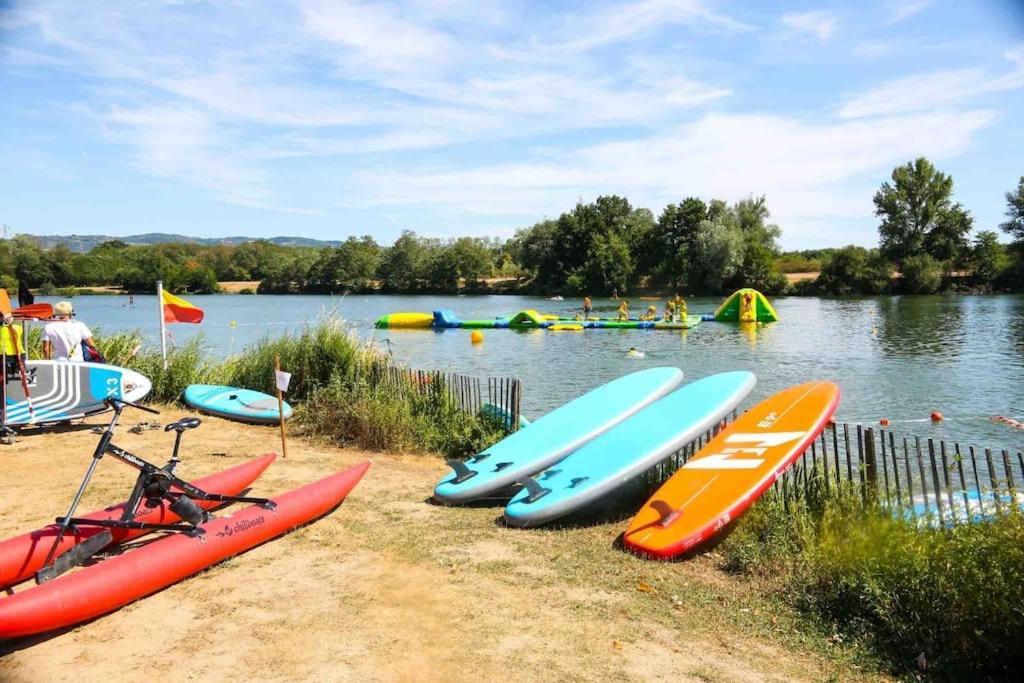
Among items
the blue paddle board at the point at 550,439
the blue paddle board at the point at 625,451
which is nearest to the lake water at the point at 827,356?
the blue paddle board at the point at 550,439

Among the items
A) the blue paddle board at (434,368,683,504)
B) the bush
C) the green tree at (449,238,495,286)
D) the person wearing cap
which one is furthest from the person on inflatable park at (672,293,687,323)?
the green tree at (449,238,495,286)

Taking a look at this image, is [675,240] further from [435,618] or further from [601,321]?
[435,618]

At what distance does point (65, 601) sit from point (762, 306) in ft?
116

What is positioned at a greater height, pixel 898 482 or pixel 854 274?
pixel 854 274

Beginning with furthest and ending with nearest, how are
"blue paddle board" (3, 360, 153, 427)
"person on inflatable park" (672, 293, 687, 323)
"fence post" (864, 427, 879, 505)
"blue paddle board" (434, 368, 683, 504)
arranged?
"person on inflatable park" (672, 293, 687, 323), "blue paddle board" (3, 360, 153, 427), "blue paddle board" (434, 368, 683, 504), "fence post" (864, 427, 879, 505)

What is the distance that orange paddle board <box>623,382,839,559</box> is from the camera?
219 inches

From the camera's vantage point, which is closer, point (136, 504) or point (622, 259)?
point (136, 504)

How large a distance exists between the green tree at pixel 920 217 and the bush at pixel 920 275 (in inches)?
80.7

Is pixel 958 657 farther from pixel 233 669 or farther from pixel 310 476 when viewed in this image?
pixel 310 476

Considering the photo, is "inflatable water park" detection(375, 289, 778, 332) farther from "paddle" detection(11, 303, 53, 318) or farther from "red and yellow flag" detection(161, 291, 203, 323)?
"paddle" detection(11, 303, 53, 318)

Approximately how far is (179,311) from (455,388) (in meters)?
6.90

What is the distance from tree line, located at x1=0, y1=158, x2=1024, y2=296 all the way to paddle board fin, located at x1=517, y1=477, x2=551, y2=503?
120ft

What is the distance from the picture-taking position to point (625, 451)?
6.89m

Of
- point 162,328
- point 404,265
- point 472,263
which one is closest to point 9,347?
point 162,328
